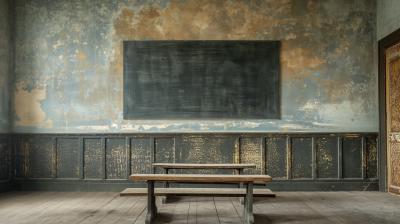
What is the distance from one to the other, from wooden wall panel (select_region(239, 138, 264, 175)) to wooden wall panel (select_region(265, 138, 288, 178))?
11 cm

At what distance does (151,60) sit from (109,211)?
8.67ft

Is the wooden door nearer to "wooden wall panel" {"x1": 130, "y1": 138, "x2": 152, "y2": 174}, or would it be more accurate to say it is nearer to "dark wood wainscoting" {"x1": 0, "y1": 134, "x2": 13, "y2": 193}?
"wooden wall panel" {"x1": 130, "y1": 138, "x2": 152, "y2": 174}

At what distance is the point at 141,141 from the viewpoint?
4887mm

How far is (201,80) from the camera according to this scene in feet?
16.2

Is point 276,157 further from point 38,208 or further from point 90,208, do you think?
point 38,208

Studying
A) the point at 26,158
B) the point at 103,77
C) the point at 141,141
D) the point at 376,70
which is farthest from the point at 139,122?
the point at 376,70

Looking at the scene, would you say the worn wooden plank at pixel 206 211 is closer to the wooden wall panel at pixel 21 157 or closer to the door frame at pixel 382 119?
the door frame at pixel 382 119

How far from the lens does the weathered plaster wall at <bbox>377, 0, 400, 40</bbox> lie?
14.5ft

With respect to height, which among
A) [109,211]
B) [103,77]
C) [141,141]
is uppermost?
[103,77]

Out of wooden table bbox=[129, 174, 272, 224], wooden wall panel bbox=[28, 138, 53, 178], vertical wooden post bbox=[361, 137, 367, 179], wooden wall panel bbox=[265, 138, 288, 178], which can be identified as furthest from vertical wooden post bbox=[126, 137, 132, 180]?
vertical wooden post bbox=[361, 137, 367, 179]

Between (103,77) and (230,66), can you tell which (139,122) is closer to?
(103,77)

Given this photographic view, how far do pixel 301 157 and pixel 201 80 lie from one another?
223 centimetres

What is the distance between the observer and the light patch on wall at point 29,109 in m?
4.93

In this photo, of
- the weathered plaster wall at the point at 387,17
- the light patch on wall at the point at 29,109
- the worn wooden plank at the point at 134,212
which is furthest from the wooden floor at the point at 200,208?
the weathered plaster wall at the point at 387,17
